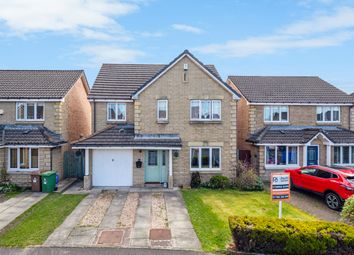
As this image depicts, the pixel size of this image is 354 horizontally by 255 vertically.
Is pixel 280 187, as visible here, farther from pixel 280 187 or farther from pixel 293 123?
pixel 293 123

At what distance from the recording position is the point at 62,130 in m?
21.8

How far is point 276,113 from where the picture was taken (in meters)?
23.1

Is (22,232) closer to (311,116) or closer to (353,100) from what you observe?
(311,116)

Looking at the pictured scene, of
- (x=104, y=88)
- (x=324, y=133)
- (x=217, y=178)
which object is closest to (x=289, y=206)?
(x=217, y=178)

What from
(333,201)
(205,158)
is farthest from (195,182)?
(333,201)

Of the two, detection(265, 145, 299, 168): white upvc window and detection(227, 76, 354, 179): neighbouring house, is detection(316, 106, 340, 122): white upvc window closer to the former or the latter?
detection(227, 76, 354, 179): neighbouring house

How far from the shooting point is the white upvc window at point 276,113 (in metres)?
23.0

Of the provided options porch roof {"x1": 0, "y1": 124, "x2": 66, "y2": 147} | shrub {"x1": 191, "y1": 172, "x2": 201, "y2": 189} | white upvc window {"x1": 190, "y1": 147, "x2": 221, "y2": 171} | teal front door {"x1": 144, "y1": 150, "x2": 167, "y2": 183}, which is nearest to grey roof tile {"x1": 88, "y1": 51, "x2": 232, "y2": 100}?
porch roof {"x1": 0, "y1": 124, "x2": 66, "y2": 147}

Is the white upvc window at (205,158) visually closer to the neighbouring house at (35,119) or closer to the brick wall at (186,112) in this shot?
the brick wall at (186,112)

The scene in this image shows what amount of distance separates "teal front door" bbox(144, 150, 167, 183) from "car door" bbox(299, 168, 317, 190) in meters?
8.34

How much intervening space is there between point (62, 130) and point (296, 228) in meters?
17.6

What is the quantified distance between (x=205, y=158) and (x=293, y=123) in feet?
26.4

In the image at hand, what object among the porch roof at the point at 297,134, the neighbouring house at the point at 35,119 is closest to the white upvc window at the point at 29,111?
the neighbouring house at the point at 35,119

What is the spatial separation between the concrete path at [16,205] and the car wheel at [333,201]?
1475 centimetres
